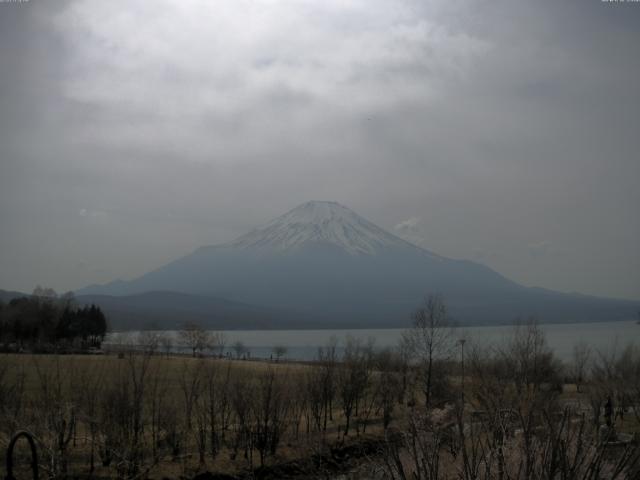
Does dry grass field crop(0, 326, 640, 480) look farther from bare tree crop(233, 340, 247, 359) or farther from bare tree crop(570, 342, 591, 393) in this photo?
bare tree crop(233, 340, 247, 359)

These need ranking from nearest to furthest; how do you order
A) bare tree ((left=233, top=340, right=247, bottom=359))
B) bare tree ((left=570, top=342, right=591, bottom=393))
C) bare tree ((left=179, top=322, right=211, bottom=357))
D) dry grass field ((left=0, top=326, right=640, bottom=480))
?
1. dry grass field ((left=0, top=326, right=640, bottom=480))
2. bare tree ((left=570, top=342, right=591, bottom=393))
3. bare tree ((left=179, top=322, right=211, bottom=357))
4. bare tree ((left=233, top=340, right=247, bottom=359))

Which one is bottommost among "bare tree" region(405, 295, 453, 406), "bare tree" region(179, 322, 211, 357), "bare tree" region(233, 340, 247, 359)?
"bare tree" region(233, 340, 247, 359)

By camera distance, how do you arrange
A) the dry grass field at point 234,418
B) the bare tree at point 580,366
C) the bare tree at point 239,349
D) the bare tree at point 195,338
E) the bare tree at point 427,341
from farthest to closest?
the bare tree at point 239,349
the bare tree at point 195,338
the bare tree at point 580,366
the bare tree at point 427,341
the dry grass field at point 234,418

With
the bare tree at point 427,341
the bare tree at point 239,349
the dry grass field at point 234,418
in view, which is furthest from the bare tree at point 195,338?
the dry grass field at point 234,418

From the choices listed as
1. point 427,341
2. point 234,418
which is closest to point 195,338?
point 427,341

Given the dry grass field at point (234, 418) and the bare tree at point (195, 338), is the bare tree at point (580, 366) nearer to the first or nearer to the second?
the dry grass field at point (234, 418)

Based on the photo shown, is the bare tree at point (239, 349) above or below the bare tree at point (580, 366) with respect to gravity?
below

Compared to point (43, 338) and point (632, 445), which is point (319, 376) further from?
point (43, 338)

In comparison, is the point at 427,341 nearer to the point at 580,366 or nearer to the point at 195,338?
the point at 580,366

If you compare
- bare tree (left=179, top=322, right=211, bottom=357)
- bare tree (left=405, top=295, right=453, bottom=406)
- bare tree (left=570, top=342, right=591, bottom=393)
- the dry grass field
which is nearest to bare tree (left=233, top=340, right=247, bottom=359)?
bare tree (left=179, top=322, right=211, bottom=357)

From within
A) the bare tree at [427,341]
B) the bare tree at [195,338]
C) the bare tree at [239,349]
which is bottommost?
the bare tree at [239,349]

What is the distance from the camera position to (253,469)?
A: 27.4m

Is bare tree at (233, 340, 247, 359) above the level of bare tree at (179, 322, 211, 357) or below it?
below

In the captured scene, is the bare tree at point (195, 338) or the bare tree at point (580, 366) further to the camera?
the bare tree at point (195, 338)
